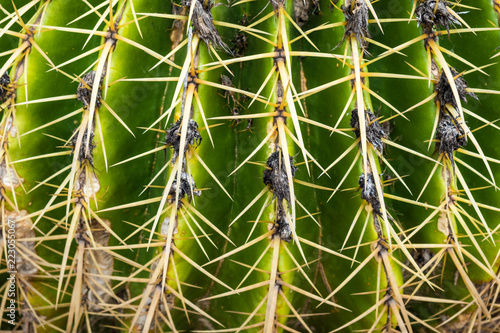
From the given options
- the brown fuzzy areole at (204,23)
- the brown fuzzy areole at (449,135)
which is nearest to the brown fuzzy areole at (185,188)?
the brown fuzzy areole at (204,23)

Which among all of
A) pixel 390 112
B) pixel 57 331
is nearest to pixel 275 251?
pixel 390 112

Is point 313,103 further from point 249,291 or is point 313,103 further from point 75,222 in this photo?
point 75,222

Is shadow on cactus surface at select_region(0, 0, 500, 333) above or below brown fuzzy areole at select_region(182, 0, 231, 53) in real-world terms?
below

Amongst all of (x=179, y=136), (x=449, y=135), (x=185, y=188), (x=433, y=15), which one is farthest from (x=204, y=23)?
(x=449, y=135)

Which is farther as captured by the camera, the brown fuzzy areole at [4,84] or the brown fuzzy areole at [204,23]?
the brown fuzzy areole at [4,84]

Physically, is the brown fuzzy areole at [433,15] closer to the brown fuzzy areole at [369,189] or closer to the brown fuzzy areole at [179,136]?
the brown fuzzy areole at [369,189]

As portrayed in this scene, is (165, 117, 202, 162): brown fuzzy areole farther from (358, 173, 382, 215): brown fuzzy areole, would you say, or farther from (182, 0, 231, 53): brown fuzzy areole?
(358, 173, 382, 215): brown fuzzy areole

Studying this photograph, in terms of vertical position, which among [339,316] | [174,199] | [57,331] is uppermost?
[174,199]

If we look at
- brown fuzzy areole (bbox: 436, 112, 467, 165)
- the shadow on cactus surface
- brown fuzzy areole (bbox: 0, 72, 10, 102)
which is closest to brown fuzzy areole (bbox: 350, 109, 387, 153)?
the shadow on cactus surface
